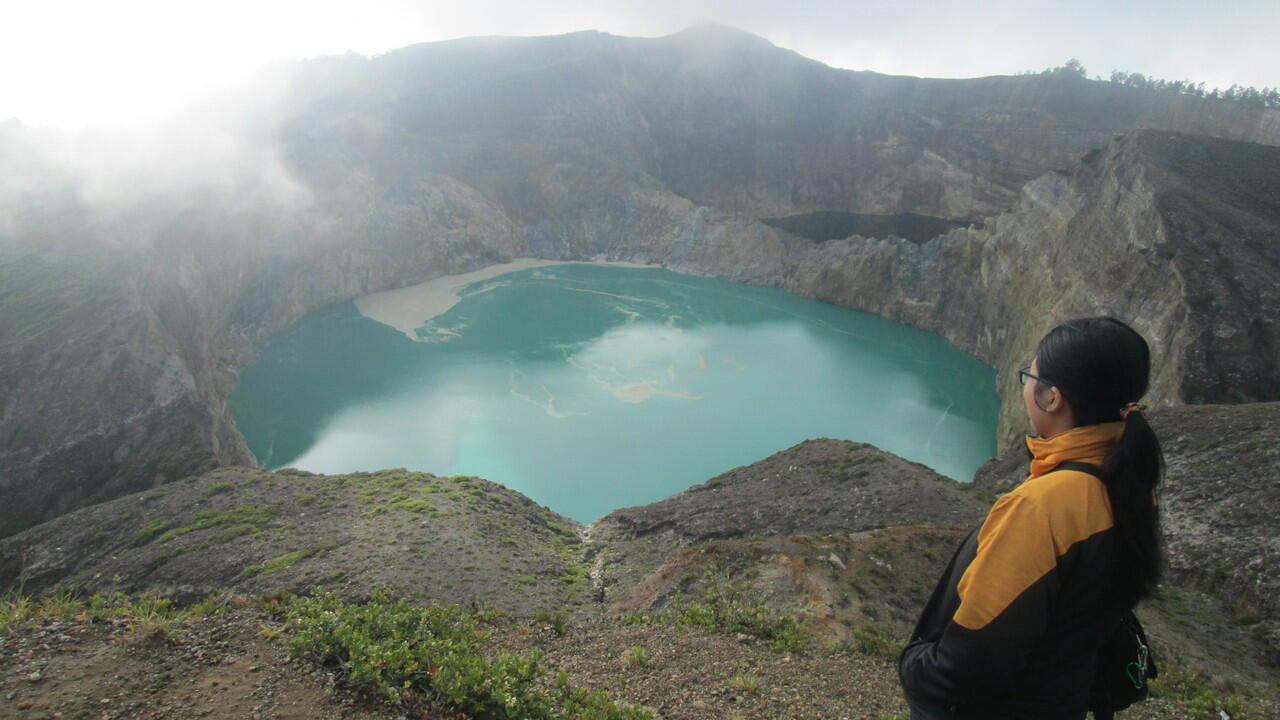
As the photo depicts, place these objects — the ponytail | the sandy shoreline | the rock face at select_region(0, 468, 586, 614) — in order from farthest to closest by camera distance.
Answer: the sandy shoreline
the rock face at select_region(0, 468, 586, 614)
the ponytail

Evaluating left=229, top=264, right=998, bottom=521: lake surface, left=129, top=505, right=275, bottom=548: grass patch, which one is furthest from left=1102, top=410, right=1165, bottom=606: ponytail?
left=229, top=264, right=998, bottom=521: lake surface

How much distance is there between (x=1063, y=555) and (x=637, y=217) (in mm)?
65647

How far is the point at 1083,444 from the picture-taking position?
6.93ft

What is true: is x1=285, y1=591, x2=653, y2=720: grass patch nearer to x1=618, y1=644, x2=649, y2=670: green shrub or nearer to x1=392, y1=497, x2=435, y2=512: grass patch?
x1=618, y1=644, x2=649, y2=670: green shrub

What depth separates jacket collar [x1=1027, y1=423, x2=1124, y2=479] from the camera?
6.86ft

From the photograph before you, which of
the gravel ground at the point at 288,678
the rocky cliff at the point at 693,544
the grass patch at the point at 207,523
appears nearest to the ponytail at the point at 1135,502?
the gravel ground at the point at 288,678

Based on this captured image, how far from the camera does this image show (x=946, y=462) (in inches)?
1045

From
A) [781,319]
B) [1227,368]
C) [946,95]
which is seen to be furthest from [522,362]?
[946,95]

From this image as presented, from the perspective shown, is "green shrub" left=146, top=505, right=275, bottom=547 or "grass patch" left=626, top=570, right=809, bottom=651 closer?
"grass patch" left=626, top=570, right=809, bottom=651

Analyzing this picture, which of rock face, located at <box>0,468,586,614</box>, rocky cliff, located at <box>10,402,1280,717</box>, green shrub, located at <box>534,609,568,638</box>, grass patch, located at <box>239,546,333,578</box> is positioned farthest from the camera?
grass patch, located at <box>239,546,333,578</box>

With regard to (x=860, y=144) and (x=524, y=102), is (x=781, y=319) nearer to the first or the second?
(x=860, y=144)

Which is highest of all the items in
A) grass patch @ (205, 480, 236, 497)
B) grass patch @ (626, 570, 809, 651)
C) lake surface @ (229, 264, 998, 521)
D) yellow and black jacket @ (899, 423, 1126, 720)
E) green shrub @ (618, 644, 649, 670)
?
yellow and black jacket @ (899, 423, 1126, 720)

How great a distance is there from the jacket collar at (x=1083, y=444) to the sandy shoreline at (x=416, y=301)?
42898 mm

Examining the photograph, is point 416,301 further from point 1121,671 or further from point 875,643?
point 1121,671
